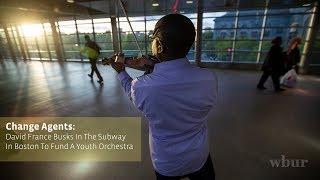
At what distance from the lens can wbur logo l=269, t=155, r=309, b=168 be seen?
Result: 2.39 metres

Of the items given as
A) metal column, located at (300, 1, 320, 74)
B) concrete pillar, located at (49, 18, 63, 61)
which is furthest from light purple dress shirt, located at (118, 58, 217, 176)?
concrete pillar, located at (49, 18, 63, 61)

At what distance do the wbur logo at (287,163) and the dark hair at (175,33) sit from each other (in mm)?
2266

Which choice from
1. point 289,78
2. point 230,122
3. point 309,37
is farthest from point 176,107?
point 309,37

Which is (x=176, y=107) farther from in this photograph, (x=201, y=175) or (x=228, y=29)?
(x=228, y=29)

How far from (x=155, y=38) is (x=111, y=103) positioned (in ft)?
13.0

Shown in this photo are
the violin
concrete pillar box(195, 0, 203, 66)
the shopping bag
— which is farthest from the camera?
concrete pillar box(195, 0, 203, 66)

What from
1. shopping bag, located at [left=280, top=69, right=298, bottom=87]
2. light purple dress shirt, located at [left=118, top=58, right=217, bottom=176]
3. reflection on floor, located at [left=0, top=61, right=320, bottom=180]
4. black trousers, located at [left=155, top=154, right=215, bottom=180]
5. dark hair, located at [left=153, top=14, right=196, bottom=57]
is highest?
dark hair, located at [left=153, top=14, right=196, bottom=57]

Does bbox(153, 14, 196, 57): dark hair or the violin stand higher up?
bbox(153, 14, 196, 57): dark hair

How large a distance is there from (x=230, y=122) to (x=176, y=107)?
2.95 m

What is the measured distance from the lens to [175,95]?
0.86m

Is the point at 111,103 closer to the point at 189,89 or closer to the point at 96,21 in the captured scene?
the point at 189,89

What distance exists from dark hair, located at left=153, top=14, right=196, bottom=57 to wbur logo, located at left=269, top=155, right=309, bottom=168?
227 centimetres

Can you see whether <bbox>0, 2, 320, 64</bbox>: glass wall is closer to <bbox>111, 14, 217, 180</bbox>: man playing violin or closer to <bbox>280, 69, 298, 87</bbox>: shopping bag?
<bbox>280, 69, 298, 87</bbox>: shopping bag

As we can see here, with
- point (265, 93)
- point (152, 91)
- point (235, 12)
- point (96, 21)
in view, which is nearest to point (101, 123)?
point (152, 91)
